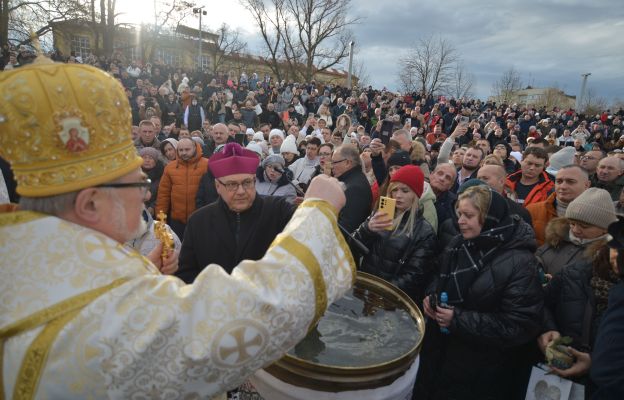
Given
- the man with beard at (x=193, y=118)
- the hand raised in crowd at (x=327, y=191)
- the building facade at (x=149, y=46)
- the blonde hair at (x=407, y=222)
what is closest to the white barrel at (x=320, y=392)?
the hand raised in crowd at (x=327, y=191)

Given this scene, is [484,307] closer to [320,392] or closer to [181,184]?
[320,392]

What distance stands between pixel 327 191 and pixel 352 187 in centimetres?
301

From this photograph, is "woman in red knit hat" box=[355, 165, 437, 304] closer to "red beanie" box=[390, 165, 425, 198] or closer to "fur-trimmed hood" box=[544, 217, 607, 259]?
"red beanie" box=[390, 165, 425, 198]

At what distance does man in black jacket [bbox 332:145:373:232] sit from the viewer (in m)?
4.04

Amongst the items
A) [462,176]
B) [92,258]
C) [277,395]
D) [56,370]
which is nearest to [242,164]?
[277,395]

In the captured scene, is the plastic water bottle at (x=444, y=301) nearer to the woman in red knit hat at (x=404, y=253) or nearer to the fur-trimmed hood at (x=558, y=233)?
the woman in red knit hat at (x=404, y=253)

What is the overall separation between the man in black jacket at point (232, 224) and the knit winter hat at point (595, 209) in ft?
7.00

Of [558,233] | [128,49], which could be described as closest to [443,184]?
[558,233]

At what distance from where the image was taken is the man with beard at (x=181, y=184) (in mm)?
5230

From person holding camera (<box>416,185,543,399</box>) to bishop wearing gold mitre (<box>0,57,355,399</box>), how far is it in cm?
184

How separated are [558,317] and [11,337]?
9.62 ft

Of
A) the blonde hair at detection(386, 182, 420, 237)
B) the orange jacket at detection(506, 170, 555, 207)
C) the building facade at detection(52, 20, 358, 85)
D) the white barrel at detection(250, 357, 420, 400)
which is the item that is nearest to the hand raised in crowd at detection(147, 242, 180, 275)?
the white barrel at detection(250, 357, 420, 400)

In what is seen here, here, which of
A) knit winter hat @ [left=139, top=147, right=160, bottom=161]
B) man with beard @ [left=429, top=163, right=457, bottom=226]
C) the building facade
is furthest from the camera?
the building facade

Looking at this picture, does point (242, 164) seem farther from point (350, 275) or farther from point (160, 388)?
point (160, 388)
